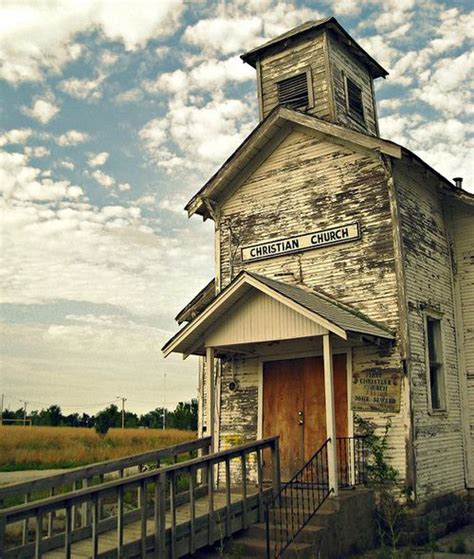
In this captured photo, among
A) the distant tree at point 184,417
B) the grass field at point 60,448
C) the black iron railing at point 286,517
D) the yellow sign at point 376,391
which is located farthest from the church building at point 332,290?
the distant tree at point 184,417

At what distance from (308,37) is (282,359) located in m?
7.30

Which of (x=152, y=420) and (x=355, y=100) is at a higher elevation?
(x=355, y=100)

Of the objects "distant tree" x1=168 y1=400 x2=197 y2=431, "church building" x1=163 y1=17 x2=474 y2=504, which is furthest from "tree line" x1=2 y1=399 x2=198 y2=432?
"church building" x1=163 y1=17 x2=474 y2=504

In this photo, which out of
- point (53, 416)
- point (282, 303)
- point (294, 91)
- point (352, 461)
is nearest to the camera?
point (282, 303)

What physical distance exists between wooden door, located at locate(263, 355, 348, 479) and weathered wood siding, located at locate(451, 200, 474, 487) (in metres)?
2.84

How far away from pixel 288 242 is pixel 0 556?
8042mm

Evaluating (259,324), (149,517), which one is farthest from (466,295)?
(149,517)

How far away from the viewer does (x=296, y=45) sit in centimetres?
1404

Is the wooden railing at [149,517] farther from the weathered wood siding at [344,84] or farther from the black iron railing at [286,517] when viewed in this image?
the weathered wood siding at [344,84]

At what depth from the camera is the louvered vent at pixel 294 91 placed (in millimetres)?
13734

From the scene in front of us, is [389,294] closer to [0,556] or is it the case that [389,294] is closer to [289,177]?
[289,177]

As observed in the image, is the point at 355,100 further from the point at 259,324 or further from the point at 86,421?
the point at 86,421

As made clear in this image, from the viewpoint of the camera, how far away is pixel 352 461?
10312 millimetres

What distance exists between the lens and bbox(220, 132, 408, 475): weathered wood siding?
10867 mm
